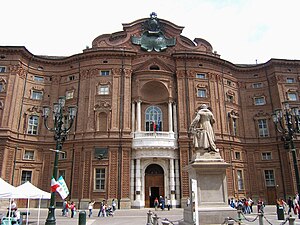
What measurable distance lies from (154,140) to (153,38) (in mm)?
16255

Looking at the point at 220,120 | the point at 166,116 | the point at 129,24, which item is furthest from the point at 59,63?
the point at 220,120

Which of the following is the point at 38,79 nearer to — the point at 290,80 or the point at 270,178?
the point at 270,178

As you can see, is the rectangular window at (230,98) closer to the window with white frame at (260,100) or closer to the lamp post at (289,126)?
the window with white frame at (260,100)

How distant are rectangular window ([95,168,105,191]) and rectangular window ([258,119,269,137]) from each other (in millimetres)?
22893

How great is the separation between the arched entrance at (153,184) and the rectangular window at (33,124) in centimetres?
1579

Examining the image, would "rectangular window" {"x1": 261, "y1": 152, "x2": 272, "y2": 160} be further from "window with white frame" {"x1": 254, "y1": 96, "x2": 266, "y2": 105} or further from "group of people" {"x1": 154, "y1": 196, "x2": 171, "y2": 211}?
"group of people" {"x1": 154, "y1": 196, "x2": 171, "y2": 211}

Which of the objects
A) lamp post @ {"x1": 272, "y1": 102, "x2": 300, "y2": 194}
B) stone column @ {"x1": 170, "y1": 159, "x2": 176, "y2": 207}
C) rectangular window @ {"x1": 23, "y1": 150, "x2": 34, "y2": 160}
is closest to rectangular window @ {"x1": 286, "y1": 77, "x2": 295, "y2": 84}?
lamp post @ {"x1": 272, "y1": 102, "x2": 300, "y2": 194}

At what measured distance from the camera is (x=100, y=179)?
3219cm

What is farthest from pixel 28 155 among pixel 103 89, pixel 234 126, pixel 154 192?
pixel 234 126

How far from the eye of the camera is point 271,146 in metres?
37.7

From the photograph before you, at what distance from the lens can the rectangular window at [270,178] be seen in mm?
36556

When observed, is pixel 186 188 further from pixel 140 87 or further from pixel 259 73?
pixel 259 73

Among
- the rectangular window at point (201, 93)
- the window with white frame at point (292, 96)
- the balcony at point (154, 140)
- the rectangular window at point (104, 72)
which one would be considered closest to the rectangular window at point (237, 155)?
the rectangular window at point (201, 93)

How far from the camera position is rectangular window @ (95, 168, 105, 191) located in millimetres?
31906
